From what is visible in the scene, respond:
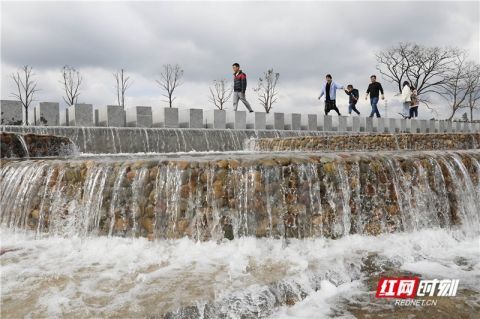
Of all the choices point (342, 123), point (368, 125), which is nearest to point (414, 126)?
point (368, 125)

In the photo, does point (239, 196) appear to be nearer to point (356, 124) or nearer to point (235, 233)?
point (235, 233)

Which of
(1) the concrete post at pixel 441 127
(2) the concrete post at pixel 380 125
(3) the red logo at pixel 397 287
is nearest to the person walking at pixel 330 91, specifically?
(2) the concrete post at pixel 380 125

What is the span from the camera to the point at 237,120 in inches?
640

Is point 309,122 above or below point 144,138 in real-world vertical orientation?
above

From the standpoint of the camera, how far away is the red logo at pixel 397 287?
3072mm

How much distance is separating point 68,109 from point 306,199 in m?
10.7

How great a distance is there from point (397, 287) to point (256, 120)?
1419 centimetres

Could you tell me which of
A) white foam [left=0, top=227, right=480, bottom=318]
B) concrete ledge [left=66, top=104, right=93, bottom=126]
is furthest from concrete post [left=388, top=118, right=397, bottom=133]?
white foam [left=0, top=227, right=480, bottom=318]

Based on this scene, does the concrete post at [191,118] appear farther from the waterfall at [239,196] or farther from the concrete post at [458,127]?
the concrete post at [458,127]

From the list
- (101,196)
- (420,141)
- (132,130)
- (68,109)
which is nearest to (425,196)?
(101,196)

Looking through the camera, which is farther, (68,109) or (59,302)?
(68,109)

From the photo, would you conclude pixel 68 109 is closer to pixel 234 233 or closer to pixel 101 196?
pixel 101 196

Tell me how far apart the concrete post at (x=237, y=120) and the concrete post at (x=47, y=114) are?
6.87 meters

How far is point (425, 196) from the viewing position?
5.02 meters
